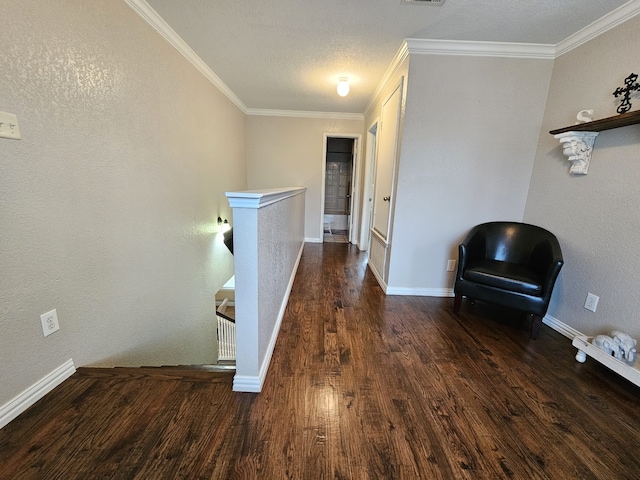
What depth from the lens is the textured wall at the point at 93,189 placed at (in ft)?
3.70

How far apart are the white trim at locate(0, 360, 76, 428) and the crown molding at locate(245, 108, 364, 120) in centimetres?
427

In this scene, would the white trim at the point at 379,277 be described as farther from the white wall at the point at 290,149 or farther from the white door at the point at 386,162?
the white wall at the point at 290,149

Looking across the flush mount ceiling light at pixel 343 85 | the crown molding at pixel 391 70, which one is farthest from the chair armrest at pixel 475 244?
the flush mount ceiling light at pixel 343 85

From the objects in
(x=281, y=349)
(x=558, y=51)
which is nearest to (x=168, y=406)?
(x=281, y=349)

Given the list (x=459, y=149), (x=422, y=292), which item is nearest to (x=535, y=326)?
(x=422, y=292)

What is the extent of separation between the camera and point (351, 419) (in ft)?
3.98

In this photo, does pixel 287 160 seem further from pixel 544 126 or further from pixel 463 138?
pixel 544 126

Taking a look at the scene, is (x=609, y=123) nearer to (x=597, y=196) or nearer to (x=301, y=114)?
(x=597, y=196)

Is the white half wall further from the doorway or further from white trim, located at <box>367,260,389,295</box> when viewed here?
the doorway

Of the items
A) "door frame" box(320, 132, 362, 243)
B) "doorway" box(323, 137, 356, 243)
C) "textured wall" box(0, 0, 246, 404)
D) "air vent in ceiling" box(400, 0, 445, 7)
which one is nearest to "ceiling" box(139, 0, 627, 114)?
"air vent in ceiling" box(400, 0, 445, 7)

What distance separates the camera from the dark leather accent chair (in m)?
1.89

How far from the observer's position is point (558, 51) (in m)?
2.14

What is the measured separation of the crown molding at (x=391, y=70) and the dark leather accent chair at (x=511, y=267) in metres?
1.71

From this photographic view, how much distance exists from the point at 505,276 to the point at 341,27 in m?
2.32
